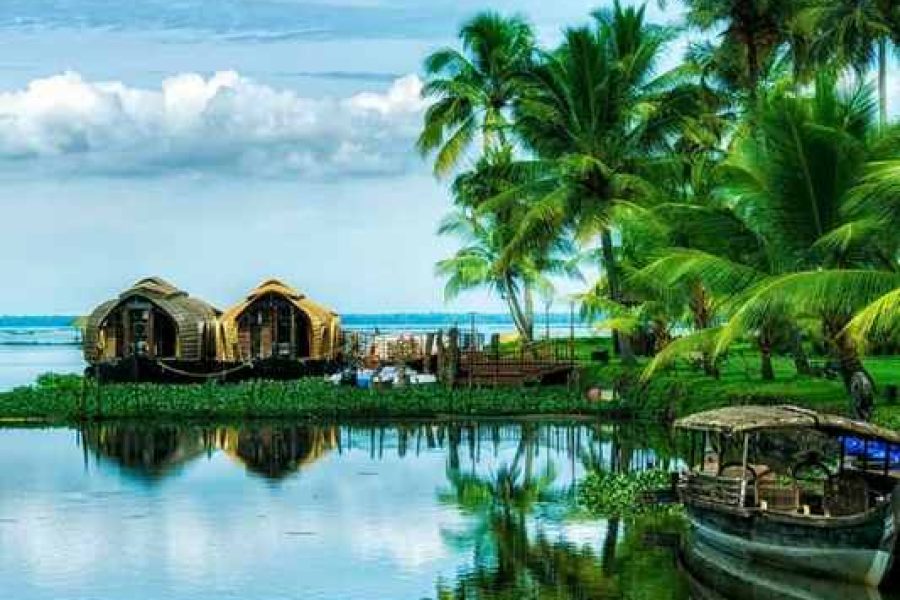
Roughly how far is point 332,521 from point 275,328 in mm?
25101

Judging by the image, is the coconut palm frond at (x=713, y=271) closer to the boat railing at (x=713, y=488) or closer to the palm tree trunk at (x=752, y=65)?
the boat railing at (x=713, y=488)

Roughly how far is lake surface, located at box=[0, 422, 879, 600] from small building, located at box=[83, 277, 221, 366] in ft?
42.4

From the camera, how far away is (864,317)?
15250 mm

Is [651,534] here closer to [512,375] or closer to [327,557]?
[327,557]

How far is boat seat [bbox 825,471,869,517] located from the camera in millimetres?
14023

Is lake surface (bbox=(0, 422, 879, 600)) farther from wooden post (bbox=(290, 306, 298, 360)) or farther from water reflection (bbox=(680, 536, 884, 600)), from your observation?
A: wooden post (bbox=(290, 306, 298, 360))

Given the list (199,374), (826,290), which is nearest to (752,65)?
(826,290)

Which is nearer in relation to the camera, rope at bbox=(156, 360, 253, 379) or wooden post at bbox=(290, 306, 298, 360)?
rope at bbox=(156, 360, 253, 379)

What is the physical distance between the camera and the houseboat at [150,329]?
40656mm

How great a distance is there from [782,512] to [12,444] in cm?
1629

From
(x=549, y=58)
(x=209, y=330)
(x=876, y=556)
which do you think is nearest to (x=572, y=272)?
(x=209, y=330)

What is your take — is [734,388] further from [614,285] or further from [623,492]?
[614,285]

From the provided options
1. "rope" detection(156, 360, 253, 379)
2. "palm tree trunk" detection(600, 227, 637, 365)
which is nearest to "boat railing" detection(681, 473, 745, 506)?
"palm tree trunk" detection(600, 227, 637, 365)

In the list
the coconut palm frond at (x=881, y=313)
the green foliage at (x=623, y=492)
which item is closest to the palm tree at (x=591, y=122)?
the green foliage at (x=623, y=492)
